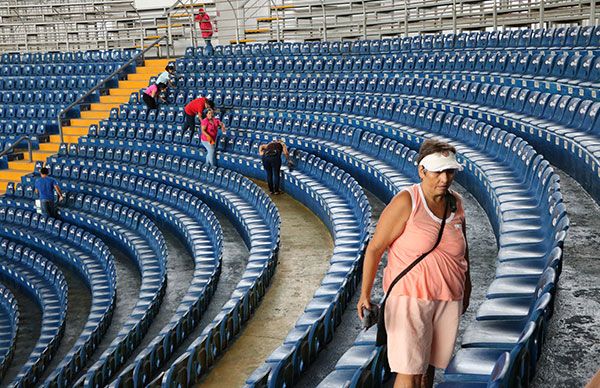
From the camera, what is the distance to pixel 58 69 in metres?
17.4

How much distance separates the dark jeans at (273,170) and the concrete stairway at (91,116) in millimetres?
6063

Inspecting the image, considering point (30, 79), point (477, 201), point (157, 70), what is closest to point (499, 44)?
point (477, 201)

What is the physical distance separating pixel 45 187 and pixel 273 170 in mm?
3792

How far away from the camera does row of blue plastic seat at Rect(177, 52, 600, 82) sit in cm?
769

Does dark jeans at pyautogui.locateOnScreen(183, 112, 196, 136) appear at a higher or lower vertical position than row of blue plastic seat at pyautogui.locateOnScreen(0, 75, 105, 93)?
lower

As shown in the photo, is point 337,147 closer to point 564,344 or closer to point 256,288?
point 256,288

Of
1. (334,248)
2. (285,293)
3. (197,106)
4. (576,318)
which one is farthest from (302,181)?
(576,318)

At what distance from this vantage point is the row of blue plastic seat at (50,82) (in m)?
16.8

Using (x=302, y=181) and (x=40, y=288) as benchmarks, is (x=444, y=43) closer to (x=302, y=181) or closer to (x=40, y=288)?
(x=302, y=181)

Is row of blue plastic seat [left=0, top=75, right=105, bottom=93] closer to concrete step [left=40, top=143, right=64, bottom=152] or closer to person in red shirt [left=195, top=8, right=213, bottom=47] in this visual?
concrete step [left=40, top=143, right=64, bottom=152]

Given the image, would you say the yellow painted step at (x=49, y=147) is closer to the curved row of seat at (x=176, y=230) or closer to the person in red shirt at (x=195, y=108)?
the curved row of seat at (x=176, y=230)

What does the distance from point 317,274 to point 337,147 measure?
3.15 metres

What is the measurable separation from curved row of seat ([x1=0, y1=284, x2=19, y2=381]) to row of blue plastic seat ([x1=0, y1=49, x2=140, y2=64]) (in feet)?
25.5

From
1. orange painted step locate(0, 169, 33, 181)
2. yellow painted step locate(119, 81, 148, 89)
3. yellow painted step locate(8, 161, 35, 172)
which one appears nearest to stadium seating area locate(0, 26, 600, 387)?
yellow painted step locate(119, 81, 148, 89)
